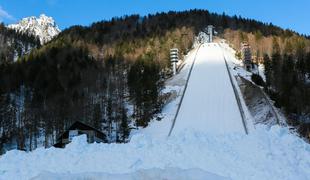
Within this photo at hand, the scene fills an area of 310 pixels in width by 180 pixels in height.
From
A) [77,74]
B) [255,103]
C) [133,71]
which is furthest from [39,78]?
[255,103]

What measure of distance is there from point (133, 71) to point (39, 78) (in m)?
17.6

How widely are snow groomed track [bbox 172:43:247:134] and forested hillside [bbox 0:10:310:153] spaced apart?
4373 mm

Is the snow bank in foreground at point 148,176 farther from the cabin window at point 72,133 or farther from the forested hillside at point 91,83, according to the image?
the forested hillside at point 91,83

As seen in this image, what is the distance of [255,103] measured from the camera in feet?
144

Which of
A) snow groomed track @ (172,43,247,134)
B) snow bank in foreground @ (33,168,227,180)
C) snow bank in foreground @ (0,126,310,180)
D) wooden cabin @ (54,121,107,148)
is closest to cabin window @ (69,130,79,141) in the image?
wooden cabin @ (54,121,107,148)

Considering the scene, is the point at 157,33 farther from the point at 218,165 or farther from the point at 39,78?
the point at 218,165

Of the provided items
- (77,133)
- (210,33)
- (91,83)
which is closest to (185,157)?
(77,133)

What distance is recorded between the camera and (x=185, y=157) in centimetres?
1427

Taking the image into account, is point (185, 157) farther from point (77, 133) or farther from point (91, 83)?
point (91, 83)

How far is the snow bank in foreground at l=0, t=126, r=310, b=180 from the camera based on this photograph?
12.6m

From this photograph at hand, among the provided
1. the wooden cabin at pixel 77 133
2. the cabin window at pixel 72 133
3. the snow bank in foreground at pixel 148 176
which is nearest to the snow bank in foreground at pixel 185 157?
the snow bank in foreground at pixel 148 176

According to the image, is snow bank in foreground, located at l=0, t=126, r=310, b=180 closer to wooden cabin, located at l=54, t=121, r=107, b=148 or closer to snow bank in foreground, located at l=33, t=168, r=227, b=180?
snow bank in foreground, located at l=33, t=168, r=227, b=180

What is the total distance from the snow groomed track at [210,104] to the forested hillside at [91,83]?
14.3 feet

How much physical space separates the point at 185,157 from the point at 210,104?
33354 millimetres
